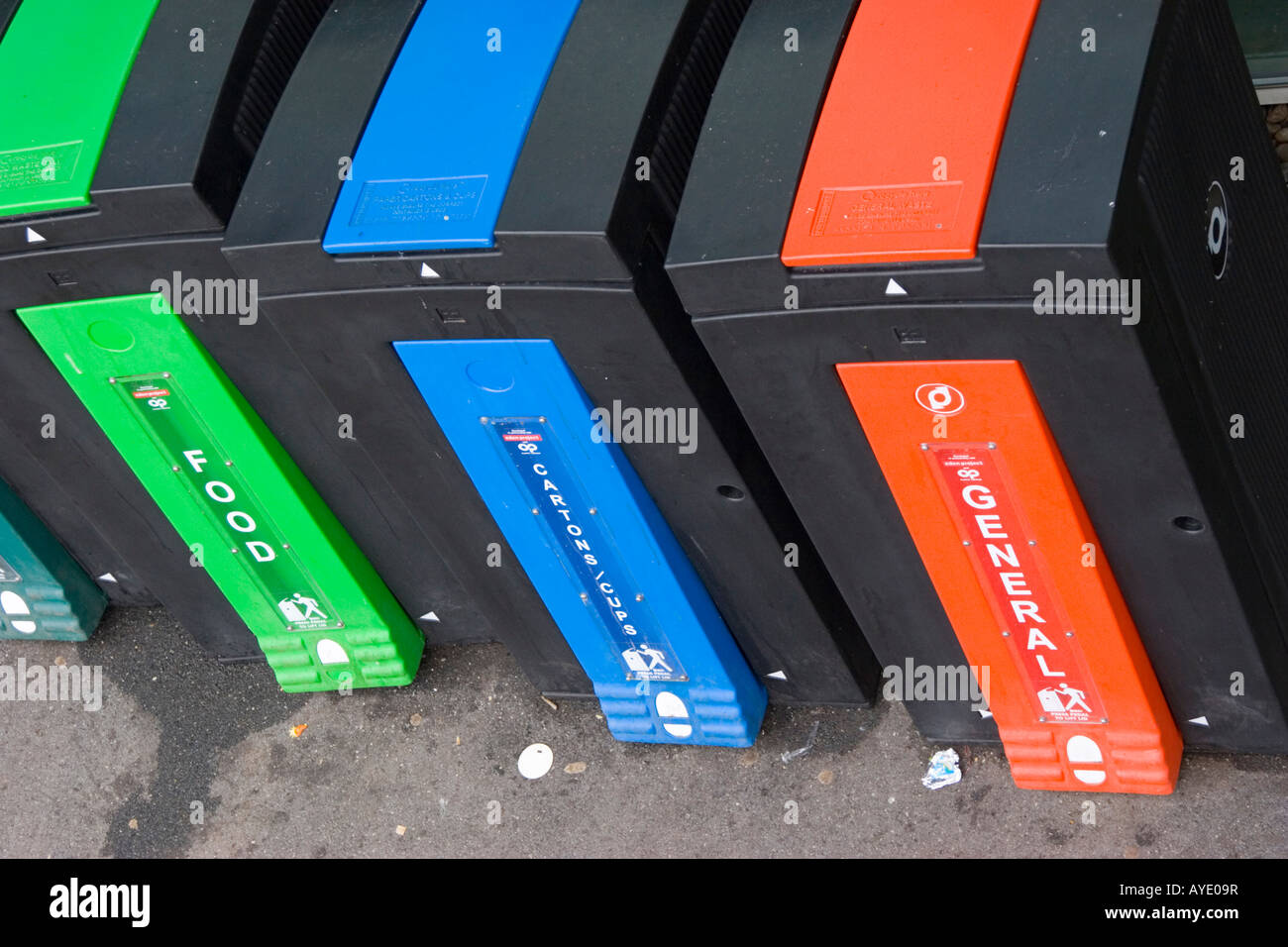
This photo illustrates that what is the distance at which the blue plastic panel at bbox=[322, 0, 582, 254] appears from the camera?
2605 mm

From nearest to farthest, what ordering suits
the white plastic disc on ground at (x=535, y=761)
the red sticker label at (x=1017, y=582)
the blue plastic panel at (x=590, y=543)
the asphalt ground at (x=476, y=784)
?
the red sticker label at (x=1017, y=582), the blue plastic panel at (x=590, y=543), the asphalt ground at (x=476, y=784), the white plastic disc on ground at (x=535, y=761)

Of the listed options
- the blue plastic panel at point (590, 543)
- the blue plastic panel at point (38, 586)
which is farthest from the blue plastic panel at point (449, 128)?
the blue plastic panel at point (38, 586)

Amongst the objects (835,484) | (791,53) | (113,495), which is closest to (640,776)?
(835,484)

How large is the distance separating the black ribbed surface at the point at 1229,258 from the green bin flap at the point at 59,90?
174 cm

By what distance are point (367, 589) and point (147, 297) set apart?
0.82 m

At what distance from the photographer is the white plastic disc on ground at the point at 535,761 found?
3430mm

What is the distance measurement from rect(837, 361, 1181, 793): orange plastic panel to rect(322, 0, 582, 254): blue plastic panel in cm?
64

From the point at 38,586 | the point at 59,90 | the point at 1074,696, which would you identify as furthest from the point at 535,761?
the point at 59,90

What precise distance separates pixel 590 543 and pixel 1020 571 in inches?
30.1

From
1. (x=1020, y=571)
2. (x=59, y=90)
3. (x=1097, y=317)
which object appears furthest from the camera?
(x=59, y=90)

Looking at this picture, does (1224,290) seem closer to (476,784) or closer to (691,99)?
(691,99)

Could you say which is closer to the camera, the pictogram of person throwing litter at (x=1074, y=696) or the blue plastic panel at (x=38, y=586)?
the pictogram of person throwing litter at (x=1074, y=696)

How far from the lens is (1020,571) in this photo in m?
2.69

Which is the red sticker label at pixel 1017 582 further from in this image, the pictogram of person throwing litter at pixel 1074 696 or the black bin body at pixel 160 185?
the black bin body at pixel 160 185
